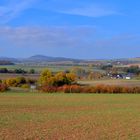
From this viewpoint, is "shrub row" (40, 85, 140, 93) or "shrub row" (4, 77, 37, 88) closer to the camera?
"shrub row" (40, 85, 140, 93)

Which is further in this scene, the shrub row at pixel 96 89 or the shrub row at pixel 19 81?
the shrub row at pixel 19 81

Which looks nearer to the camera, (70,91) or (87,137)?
(87,137)

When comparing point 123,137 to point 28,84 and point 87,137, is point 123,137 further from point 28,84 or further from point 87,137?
point 28,84

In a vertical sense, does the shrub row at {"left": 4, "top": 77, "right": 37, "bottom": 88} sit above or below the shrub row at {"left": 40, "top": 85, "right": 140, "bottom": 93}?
above

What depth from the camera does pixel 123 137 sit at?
19297 mm

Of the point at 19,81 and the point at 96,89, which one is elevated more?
the point at 19,81

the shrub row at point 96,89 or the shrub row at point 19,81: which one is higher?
the shrub row at point 19,81

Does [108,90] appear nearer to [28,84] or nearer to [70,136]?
[28,84]

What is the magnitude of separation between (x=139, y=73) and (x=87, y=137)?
13167 centimetres

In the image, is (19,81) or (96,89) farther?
(19,81)

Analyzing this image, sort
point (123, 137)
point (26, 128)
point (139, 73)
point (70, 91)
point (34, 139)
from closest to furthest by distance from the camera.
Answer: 1. point (34, 139)
2. point (123, 137)
3. point (26, 128)
4. point (70, 91)
5. point (139, 73)

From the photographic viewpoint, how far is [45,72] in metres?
102

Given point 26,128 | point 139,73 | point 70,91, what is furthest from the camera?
point 139,73

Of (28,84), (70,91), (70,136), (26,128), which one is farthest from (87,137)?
(28,84)
